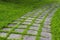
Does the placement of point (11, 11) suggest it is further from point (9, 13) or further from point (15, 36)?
point (15, 36)

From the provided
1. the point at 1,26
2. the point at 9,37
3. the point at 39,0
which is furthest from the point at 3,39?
the point at 39,0

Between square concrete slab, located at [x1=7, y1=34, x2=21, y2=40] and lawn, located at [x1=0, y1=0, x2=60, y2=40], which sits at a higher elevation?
lawn, located at [x1=0, y1=0, x2=60, y2=40]

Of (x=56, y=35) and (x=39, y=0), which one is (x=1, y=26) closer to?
(x=56, y=35)

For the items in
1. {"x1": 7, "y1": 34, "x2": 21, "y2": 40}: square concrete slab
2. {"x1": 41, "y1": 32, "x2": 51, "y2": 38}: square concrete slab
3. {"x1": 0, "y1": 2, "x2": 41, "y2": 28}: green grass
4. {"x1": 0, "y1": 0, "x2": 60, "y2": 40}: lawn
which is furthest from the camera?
{"x1": 0, "y1": 2, "x2": 41, "y2": 28}: green grass

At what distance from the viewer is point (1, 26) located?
9.16m

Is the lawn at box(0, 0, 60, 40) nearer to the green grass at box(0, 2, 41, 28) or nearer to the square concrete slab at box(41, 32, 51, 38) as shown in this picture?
the green grass at box(0, 2, 41, 28)

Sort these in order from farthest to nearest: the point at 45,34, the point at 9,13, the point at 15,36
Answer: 1. the point at 9,13
2. the point at 45,34
3. the point at 15,36

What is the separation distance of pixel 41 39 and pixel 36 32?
1.08m

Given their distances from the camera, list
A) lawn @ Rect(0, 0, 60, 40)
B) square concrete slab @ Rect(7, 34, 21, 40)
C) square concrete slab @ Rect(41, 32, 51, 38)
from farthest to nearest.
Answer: lawn @ Rect(0, 0, 60, 40), square concrete slab @ Rect(41, 32, 51, 38), square concrete slab @ Rect(7, 34, 21, 40)

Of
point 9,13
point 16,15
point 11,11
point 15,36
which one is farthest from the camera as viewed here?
point 11,11

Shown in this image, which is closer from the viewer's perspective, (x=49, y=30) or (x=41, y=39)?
(x=41, y=39)

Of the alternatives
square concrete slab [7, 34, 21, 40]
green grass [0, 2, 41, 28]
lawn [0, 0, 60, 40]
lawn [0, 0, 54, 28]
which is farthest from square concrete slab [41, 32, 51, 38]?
green grass [0, 2, 41, 28]

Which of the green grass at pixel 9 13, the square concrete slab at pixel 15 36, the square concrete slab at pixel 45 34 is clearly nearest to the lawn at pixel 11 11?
the green grass at pixel 9 13

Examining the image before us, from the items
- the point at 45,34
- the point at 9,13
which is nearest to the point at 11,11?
the point at 9,13
